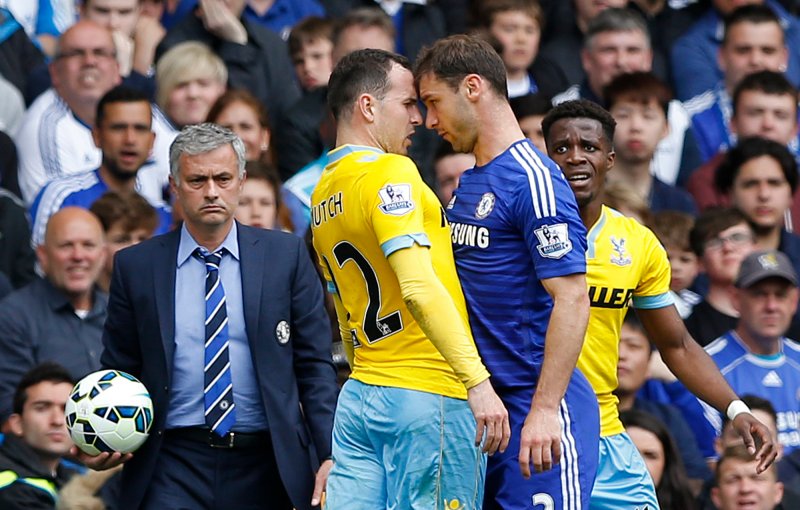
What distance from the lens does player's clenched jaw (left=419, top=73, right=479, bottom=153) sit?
22.3 ft

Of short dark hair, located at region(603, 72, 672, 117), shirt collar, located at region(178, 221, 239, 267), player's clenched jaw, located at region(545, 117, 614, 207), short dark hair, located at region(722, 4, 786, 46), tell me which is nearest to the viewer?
player's clenched jaw, located at region(545, 117, 614, 207)

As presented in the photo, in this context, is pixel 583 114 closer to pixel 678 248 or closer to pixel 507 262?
pixel 507 262

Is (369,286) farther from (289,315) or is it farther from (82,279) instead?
(82,279)

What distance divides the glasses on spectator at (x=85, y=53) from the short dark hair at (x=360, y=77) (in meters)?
5.39

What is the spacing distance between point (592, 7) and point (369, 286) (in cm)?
771

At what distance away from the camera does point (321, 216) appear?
22.7ft

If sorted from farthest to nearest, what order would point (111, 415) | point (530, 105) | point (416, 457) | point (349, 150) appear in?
point (530, 105) < point (111, 415) < point (349, 150) < point (416, 457)

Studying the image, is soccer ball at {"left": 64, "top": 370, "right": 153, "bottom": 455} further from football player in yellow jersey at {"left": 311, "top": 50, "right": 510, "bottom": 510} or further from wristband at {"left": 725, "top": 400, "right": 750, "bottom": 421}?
wristband at {"left": 725, "top": 400, "right": 750, "bottom": 421}

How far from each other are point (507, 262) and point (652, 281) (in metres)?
1.08

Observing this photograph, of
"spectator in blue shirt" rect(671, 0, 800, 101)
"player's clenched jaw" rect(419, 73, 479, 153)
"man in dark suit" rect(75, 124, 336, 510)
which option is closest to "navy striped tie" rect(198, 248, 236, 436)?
"man in dark suit" rect(75, 124, 336, 510)

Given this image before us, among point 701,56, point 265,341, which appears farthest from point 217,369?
point 701,56

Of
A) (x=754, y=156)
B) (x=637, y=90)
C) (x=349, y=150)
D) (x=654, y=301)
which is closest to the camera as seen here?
(x=349, y=150)

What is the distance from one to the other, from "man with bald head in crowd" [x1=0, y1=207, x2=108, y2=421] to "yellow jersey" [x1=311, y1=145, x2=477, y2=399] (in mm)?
3535

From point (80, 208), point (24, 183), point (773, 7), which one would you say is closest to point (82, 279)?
point (80, 208)
